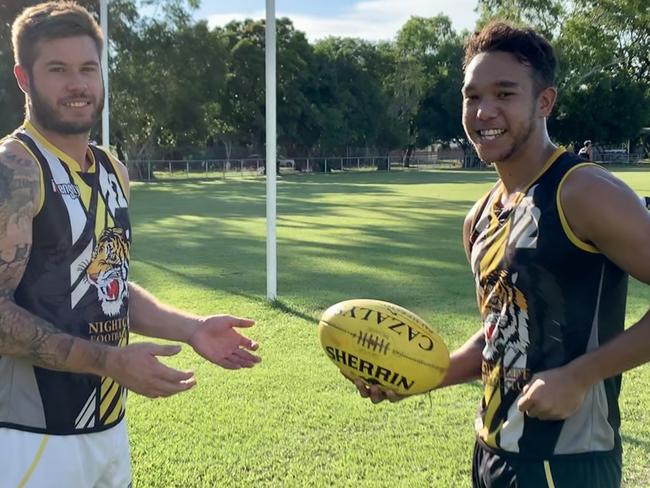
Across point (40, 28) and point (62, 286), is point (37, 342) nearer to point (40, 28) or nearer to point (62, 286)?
point (62, 286)

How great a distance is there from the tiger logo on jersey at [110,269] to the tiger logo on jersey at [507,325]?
4.48ft

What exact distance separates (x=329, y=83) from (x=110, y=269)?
6177 cm

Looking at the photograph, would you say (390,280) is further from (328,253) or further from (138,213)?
(138,213)

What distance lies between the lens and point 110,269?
2562 millimetres

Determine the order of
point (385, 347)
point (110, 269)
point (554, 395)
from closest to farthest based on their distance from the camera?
point (554, 395) → point (110, 269) → point (385, 347)

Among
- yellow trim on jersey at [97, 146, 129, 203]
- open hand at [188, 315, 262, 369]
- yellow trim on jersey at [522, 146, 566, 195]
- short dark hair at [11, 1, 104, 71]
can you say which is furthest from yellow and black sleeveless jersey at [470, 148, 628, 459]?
short dark hair at [11, 1, 104, 71]

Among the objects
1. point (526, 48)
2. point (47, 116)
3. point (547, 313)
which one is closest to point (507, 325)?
point (547, 313)

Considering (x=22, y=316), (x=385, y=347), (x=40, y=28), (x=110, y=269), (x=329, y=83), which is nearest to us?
(x=22, y=316)

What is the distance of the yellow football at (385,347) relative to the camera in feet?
8.93

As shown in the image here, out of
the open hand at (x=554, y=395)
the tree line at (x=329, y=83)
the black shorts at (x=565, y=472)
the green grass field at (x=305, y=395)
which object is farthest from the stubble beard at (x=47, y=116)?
the tree line at (x=329, y=83)

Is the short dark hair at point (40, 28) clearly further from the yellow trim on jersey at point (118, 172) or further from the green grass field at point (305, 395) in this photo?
the green grass field at point (305, 395)

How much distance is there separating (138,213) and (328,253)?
11144 mm

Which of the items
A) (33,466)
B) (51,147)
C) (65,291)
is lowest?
(33,466)

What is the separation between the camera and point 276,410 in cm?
520
